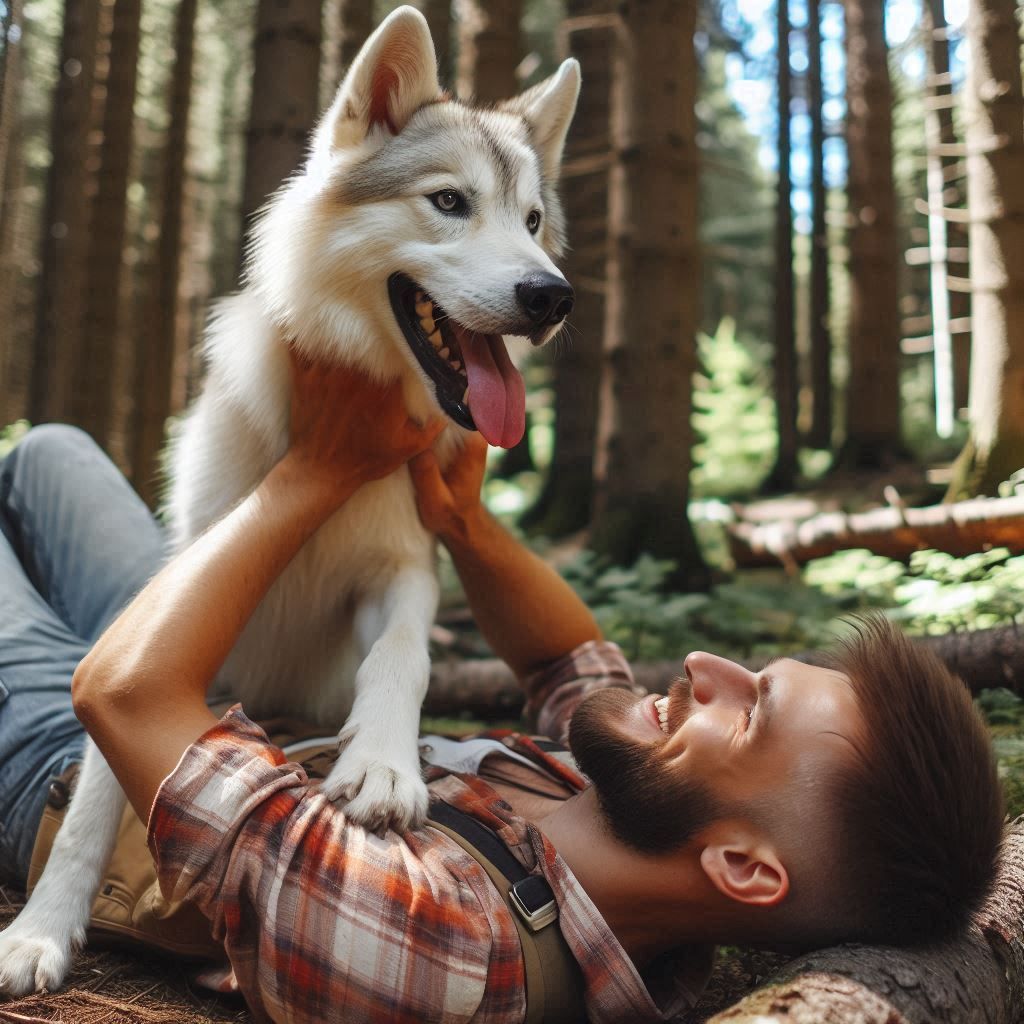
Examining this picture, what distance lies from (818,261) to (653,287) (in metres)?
12.6

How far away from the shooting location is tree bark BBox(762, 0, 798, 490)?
14867mm

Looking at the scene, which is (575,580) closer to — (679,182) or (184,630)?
(679,182)

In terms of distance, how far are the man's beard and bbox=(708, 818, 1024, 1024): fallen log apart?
331mm

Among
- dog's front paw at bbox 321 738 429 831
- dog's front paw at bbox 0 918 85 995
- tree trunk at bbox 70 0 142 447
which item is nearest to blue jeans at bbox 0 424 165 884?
dog's front paw at bbox 0 918 85 995

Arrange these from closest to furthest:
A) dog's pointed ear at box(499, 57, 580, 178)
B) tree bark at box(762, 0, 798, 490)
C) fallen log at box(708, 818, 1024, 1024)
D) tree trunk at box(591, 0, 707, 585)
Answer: fallen log at box(708, 818, 1024, 1024)
dog's pointed ear at box(499, 57, 580, 178)
tree trunk at box(591, 0, 707, 585)
tree bark at box(762, 0, 798, 490)

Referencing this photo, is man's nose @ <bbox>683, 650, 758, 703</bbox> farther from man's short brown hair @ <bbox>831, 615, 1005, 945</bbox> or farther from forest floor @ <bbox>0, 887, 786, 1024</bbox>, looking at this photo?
forest floor @ <bbox>0, 887, 786, 1024</bbox>

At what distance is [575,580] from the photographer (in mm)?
6262

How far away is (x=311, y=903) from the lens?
1.84m

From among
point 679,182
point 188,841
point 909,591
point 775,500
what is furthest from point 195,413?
point 775,500

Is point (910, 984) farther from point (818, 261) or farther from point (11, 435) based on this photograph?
point (818, 261)

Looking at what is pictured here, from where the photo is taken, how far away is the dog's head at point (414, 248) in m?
2.62

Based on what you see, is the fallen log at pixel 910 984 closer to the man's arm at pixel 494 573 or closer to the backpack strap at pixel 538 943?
the backpack strap at pixel 538 943

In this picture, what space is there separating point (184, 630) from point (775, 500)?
12145 mm

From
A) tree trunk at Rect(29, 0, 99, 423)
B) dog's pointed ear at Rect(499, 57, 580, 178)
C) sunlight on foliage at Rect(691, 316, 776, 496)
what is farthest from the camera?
A: sunlight on foliage at Rect(691, 316, 776, 496)
